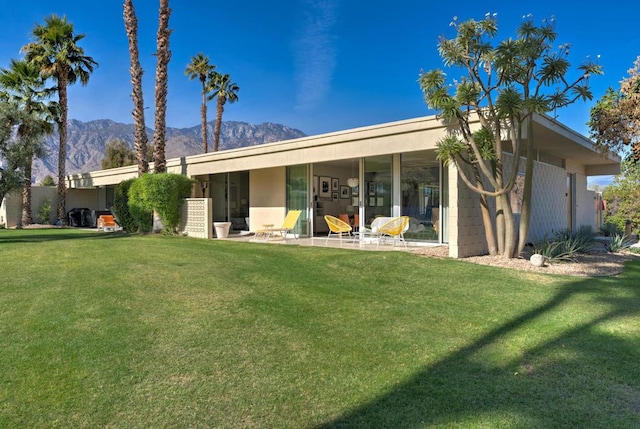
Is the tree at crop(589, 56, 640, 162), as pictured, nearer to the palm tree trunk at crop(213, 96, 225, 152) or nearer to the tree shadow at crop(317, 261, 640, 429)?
the tree shadow at crop(317, 261, 640, 429)

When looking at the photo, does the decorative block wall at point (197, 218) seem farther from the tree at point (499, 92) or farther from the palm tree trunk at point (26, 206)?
the palm tree trunk at point (26, 206)

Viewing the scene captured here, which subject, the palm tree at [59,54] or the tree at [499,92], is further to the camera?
Answer: the palm tree at [59,54]

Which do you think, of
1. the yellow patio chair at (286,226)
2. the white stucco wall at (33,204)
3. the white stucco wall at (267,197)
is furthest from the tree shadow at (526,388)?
the white stucco wall at (33,204)

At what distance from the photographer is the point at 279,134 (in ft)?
632

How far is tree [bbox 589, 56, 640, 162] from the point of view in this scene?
9.84m

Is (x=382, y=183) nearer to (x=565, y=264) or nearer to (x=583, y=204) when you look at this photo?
(x=565, y=264)

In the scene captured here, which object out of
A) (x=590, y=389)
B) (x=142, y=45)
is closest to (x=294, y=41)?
(x=142, y=45)

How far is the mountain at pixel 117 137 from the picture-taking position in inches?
5664

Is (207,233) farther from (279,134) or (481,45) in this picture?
(279,134)

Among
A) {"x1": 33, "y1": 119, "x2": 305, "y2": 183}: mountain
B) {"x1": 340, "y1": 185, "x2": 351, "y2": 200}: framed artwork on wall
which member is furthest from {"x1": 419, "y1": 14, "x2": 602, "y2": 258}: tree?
{"x1": 33, "y1": 119, "x2": 305, "y2": 183}: mountain

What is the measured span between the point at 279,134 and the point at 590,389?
194238 millimetres

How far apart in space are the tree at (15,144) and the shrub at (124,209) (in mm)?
5854

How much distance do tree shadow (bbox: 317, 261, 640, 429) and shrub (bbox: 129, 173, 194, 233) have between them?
492 inches

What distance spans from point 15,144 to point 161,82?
8.62 m
